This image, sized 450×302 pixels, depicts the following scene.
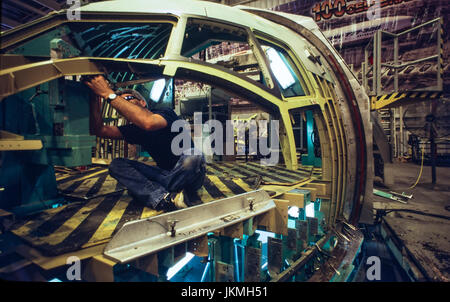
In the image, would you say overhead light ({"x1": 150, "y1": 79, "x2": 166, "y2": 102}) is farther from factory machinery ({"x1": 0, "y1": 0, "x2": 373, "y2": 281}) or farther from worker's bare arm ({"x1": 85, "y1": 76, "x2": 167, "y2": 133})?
worker's bare arm ({"x1": 85, "y1": 76, "x2": 167, "y2": 133})

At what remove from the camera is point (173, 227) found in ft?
5.59

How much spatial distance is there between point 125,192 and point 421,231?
4856 millimetres

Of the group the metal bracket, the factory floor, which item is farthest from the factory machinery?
the factory floor

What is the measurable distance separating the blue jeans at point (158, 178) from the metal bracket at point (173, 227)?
62 centimetres

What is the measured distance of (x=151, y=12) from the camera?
2.31 metres

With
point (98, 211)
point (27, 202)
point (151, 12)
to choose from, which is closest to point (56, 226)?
point (98, 211)

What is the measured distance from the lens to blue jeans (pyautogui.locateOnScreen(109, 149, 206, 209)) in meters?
2.44

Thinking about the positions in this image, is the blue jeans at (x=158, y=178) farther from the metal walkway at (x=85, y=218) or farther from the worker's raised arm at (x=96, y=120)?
the worker's raised arm at (x=96, y=120)

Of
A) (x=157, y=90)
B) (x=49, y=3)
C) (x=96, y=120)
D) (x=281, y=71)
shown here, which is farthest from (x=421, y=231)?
(x=49, y=3)

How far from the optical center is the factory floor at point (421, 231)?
105 inches

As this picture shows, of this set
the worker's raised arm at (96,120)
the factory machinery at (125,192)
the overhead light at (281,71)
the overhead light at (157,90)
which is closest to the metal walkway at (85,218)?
the factory machinery at (125,192)

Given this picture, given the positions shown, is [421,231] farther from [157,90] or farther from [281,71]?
[157,90]

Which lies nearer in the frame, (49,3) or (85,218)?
(85,218)

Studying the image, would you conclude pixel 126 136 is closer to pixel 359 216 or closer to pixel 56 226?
pixel 56 226
